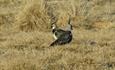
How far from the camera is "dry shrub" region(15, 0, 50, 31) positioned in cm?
1391

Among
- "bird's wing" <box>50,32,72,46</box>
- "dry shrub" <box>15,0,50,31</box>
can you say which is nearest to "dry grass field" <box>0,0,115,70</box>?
"dry shrub" <box>15,0,50,31</box>

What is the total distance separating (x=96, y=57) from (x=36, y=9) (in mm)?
5617

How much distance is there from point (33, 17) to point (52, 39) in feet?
10.3

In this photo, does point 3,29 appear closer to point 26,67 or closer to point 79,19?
point 79,19

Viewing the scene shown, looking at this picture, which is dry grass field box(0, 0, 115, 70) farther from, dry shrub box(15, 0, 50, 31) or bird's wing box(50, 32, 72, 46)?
bird's wing box(50, 32, 72, 46)

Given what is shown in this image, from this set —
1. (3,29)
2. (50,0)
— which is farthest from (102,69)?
(50,0)

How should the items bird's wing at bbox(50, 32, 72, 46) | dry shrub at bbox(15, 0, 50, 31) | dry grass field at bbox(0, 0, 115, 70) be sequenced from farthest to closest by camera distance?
dry shrub at bbox(15, 0, 50, 31) < bird's wing at bbox(50, 32, 72, 46) < dry grass field at bbox(0, 0, 115, 70)

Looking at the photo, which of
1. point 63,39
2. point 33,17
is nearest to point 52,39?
point 63,39

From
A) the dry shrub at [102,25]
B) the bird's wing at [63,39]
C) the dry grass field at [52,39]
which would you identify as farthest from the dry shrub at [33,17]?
the bird's wing at [63,39]

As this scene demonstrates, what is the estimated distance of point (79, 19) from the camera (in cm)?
1476

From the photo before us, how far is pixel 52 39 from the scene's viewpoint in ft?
36.3

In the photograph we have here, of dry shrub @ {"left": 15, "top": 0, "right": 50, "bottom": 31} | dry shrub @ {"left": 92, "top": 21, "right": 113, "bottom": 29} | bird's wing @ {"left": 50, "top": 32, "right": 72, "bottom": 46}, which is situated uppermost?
bird's wing @ {"left": 50, "top": 32, "right": 72, "bottom": 46}

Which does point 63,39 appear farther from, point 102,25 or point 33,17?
point 102,25

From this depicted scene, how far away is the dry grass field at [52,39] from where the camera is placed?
8289 millimetres
